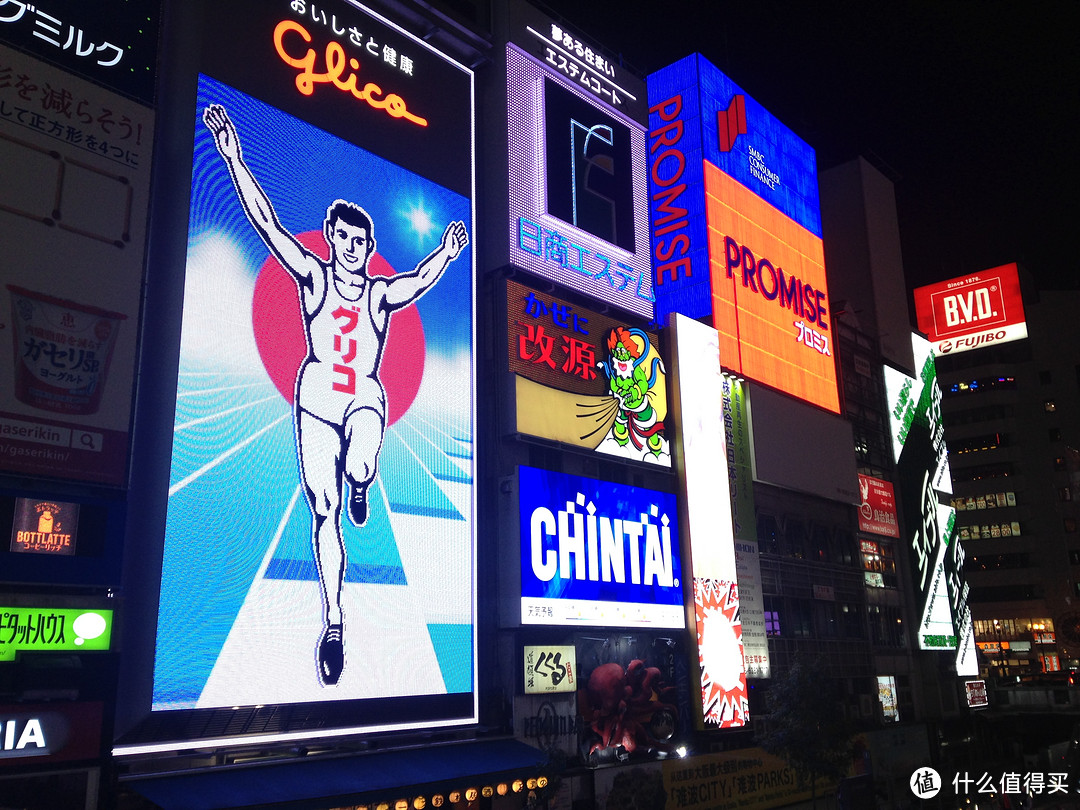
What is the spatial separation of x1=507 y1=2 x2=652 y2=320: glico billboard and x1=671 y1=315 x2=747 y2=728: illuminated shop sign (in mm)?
2935

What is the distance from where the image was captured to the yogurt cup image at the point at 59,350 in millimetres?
16031

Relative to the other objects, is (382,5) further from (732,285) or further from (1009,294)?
(1009,294)

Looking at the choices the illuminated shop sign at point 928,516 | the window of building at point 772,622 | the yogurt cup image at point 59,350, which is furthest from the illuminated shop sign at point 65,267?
the illuminated shop sign at point 928,516

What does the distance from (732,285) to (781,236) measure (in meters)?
6.08

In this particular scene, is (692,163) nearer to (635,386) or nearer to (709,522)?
(635,386)

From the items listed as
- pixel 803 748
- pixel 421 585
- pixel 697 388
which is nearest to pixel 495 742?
pixel 421 585

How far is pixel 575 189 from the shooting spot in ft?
94.8

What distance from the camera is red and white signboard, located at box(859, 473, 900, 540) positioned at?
4344cm

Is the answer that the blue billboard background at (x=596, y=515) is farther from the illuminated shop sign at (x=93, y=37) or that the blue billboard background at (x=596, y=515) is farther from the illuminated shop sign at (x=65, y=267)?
the illuminated shop sign at (x=93, y=37)

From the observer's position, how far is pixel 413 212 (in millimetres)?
23828

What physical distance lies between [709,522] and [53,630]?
20065mm

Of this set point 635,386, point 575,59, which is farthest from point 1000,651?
point 575,59

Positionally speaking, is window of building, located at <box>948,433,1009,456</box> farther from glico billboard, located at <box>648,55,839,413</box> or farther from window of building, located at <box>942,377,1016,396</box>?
glico billboard, located at <box>648,55,839,413</box>

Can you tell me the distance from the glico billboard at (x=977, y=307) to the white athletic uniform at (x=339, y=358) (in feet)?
195
